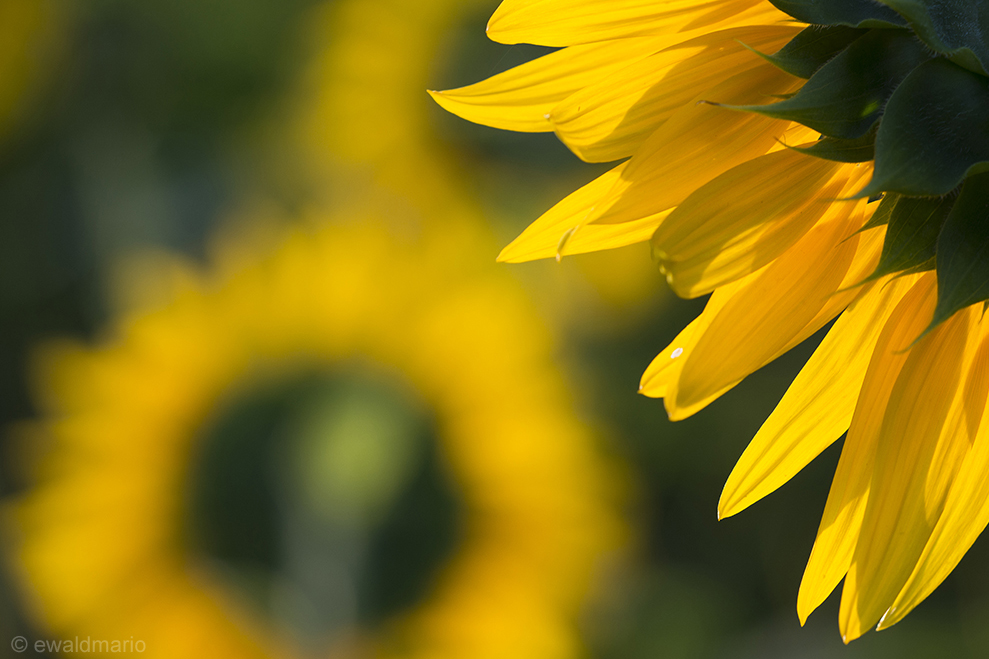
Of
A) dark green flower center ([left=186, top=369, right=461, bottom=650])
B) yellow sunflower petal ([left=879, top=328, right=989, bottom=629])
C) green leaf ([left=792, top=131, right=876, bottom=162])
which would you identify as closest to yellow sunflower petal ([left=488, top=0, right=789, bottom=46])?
green leaf ([left=792, top=131, right=876, bottom=162])

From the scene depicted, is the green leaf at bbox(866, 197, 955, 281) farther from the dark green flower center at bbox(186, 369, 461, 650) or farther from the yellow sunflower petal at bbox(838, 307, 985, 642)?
the dark green flower center at bbox(186, 369, 461, 650)

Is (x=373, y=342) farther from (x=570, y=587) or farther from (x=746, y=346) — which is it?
(x=746, y=346)

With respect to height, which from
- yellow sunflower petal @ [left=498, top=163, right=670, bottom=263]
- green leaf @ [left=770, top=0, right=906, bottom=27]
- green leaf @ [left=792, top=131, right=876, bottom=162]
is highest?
green leaf @ [left=770, top=0, right=906, bottom=27]

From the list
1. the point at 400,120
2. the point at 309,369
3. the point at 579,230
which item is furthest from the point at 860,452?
the point at 400,120

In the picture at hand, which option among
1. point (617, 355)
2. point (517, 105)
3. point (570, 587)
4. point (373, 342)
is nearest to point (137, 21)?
point (373, 342)

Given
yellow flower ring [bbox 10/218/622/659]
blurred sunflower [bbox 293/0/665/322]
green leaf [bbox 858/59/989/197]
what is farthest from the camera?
blurred sunflower [bbox 293/0/665/322]

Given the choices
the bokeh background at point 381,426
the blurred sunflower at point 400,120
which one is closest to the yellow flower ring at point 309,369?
the bokeh background at point 381,426

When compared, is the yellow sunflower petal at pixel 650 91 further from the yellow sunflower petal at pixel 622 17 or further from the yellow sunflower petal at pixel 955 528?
the yellow sunflower petal at pixel 955 528
